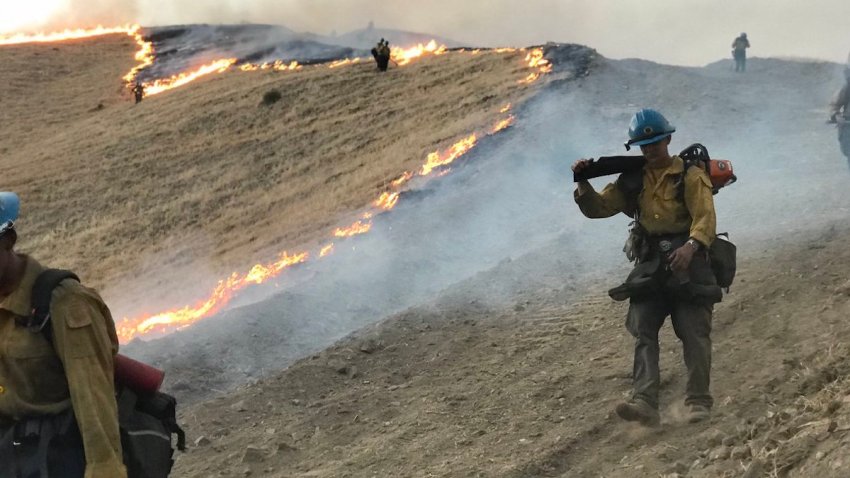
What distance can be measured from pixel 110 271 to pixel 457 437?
1631 cm

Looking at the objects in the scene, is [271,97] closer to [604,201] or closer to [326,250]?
[326,250]

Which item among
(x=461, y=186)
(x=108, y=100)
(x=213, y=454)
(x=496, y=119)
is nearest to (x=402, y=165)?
(x=496, y=119)

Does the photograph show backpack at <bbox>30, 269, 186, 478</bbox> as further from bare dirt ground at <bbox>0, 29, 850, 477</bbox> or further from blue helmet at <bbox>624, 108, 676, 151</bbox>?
blue helmet at <bbox>624, 108, 676, 151</bbox>

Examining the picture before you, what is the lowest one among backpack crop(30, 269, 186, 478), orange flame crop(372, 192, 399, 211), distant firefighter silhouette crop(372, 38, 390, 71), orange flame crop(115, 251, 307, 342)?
orange flame crop(115, 251, 307, 342)

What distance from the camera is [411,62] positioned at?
3328 cm

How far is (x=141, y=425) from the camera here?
298 cm

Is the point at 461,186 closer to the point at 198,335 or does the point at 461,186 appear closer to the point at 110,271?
the point at 198,335

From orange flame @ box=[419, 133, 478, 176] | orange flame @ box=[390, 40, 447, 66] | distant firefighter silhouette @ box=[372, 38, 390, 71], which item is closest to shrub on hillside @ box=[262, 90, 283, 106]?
distant firefighter silhouette @ box=[372, 38, 390, 71]

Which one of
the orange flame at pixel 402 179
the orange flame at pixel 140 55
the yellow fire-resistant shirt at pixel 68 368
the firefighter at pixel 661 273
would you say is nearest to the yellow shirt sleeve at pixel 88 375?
the yellow fire-resistant shirt at pixel 68 368

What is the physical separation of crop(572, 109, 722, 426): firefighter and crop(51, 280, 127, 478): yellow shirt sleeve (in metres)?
3.16

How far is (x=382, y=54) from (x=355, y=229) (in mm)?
18964

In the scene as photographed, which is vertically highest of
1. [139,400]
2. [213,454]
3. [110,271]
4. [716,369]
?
[139,400]

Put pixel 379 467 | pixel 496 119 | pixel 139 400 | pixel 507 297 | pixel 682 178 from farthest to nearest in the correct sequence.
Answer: pixel 496 119, pixel 507 297, pixel 379 467, pixel 682 178, pixel 139 400

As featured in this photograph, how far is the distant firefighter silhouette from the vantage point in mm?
31984
